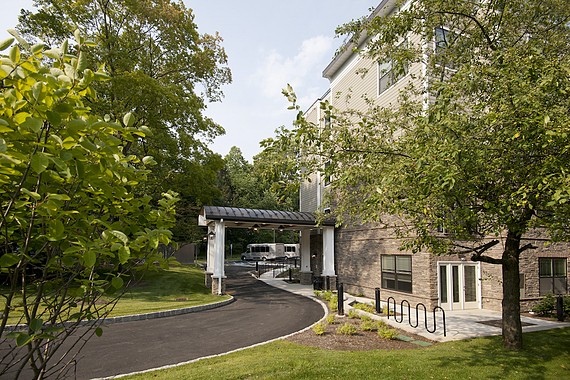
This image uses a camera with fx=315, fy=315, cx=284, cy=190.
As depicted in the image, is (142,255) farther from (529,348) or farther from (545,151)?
(529,348)

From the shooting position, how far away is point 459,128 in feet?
20.4

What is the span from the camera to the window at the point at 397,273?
14242mm

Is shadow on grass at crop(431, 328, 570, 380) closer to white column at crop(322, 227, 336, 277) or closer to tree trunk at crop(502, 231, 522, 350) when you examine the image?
tree trunk at crop(502, 231, 522, 350)

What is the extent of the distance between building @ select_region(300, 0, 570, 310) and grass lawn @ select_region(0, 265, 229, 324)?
7672 mm

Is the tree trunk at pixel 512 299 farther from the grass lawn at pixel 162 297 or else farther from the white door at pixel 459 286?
the grass lawn at pixel 162 297

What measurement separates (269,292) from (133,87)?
1407 cm

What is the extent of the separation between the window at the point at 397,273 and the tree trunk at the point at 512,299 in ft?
20.0

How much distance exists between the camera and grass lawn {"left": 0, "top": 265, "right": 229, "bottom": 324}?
1252 cm

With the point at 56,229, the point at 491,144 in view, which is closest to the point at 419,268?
the point at 491,144

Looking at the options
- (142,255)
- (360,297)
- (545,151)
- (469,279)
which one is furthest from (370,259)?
(142,255)

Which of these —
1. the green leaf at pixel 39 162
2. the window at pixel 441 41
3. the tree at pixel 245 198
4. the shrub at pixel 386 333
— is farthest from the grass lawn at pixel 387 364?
the tree at pixel 245 198

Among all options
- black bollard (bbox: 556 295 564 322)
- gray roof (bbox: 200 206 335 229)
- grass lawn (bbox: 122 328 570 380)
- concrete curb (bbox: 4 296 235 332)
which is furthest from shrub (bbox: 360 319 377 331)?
gray roof (bbox: 200 206 335 229)

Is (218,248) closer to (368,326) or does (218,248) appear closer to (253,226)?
(253,226)

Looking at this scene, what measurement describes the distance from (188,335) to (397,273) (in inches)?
387
